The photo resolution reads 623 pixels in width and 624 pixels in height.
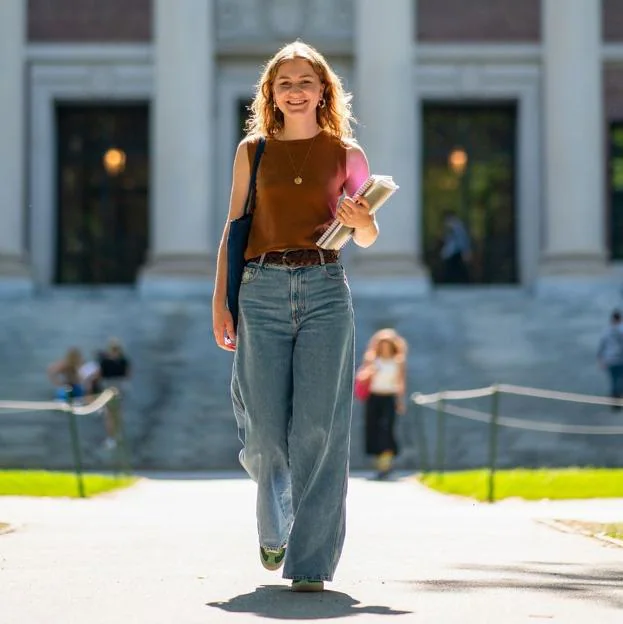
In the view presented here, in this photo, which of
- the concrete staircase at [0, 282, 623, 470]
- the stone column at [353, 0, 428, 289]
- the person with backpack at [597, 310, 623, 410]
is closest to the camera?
the concrete staircase at [0, 282, 623, 470]

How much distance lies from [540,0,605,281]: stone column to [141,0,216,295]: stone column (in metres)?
7.06

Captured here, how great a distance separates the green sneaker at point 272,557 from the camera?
6.88m

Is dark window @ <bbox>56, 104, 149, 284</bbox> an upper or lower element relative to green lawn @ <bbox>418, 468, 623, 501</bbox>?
upper

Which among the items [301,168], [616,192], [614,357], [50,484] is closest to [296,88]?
[301,168]

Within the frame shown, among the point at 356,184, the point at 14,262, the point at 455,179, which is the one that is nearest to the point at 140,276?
the point at 14,262

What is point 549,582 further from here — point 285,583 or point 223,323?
point 223,323

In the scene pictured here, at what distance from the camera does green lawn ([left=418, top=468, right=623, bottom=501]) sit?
46.0 feet

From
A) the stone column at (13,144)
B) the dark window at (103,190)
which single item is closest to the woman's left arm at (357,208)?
the stone column at (13,144)

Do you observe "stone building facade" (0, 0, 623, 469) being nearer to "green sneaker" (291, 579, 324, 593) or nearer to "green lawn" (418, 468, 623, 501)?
"green lawn" (418, 468, 623, 501)

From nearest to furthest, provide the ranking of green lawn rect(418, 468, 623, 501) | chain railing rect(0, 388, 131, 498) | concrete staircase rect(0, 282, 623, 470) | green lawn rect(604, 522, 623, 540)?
green lawn rect(604, 522, 623, 540)
green lawn rect(418, 468, 623, 501)
chain railing rect(0, 388, 131, 498)
concrete staircase rect(0, 282, 623, 470)

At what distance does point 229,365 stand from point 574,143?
12075 mm

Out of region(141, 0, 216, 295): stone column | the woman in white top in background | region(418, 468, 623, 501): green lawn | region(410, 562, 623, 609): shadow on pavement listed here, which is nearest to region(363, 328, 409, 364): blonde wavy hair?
the woman in white top in background

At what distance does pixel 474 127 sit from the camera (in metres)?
39.2

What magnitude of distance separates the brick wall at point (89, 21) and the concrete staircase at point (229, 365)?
571 centimetres
